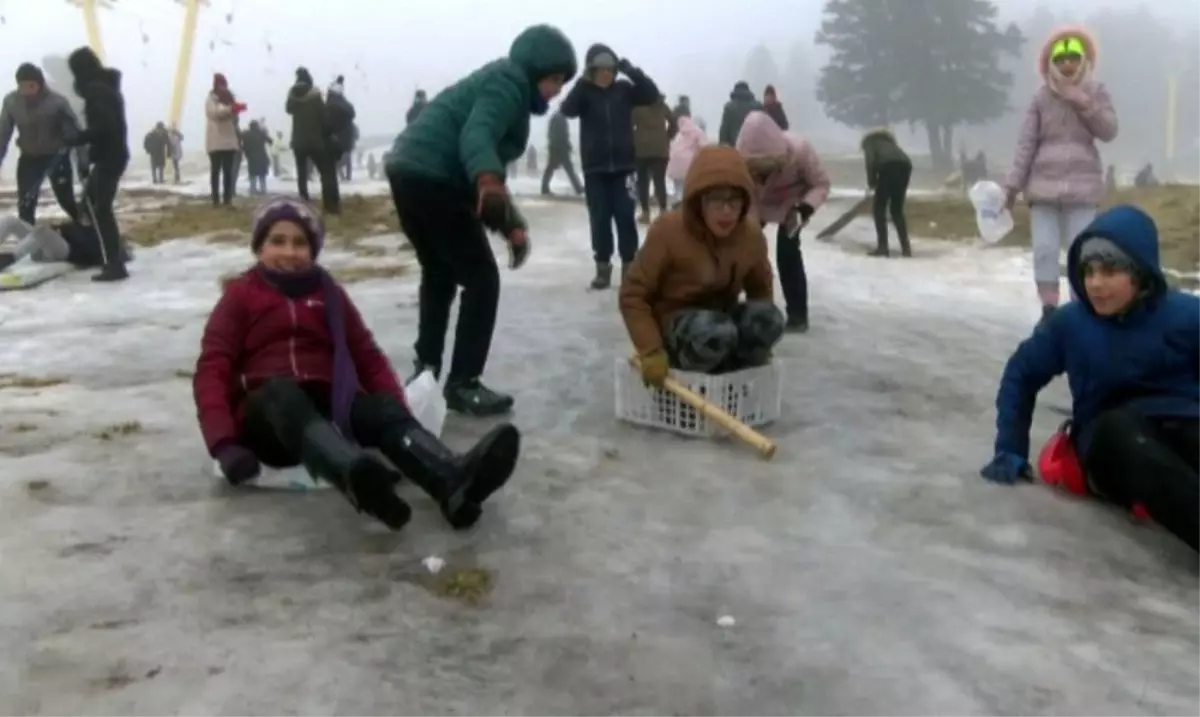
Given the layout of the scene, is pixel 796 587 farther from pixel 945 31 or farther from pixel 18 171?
pixel 945 31

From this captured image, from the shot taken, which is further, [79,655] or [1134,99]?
[1134,99]

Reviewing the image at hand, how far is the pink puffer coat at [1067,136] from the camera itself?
6.27 meters

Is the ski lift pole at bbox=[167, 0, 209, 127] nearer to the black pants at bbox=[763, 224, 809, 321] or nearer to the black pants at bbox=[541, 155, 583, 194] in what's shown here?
the black pants at bbox=[541, 155, 583, 194]

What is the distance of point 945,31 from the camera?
168 feet

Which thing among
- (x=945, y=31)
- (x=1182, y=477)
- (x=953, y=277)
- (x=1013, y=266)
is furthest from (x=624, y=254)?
(x=945, y=31)

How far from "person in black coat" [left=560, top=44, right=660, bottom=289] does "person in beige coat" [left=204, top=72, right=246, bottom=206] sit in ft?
28.9

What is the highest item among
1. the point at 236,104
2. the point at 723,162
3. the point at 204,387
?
the point at 236,104

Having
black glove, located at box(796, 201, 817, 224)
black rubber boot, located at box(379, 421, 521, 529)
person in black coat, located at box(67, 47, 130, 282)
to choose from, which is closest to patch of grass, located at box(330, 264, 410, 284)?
person in black coat, located at box(67, 47, 130, 282)

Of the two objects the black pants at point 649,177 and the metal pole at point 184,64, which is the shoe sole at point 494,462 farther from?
the metal pole at point 184,64

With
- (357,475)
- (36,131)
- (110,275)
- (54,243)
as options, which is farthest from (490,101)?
(36,131)

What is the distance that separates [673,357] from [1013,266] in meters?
6.87

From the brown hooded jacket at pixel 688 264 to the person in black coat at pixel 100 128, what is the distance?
577 centimetres

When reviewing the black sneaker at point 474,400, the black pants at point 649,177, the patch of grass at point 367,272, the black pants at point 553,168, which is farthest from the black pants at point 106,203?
the black pants at point 553,168

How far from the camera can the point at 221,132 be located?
16.0 meters
